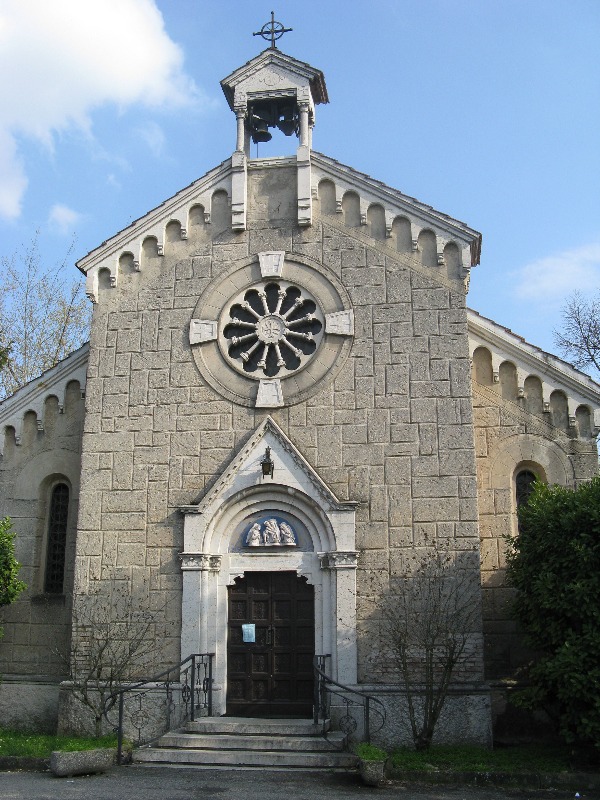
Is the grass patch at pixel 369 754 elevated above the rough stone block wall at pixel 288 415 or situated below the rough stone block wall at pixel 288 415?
below

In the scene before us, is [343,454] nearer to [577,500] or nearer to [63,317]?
[577,500]

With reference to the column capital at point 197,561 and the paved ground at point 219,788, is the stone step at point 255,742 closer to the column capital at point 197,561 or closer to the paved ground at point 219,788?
the paved ground at point 219,788

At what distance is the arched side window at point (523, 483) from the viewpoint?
17656 millimetres

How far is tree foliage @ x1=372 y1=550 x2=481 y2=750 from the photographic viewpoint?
612 inches

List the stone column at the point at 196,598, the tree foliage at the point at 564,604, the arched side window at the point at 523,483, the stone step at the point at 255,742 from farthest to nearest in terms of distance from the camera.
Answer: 1. the arched side window at the point at 523,483
2. the stone column at the point at 196,598
3. the stone step at the point at 255,742
4. the tree foliage at the point at 564,604

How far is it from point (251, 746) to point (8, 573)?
6.05 metres

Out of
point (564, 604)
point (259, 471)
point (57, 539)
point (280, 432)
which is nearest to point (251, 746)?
point (259, 471)

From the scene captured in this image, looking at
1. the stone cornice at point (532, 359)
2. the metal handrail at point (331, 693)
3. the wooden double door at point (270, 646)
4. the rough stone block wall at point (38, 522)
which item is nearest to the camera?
the metal handrail at point (331, 693)

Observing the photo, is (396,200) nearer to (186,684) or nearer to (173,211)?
(173,211)

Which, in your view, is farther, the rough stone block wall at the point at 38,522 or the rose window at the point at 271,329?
the rough stone block wall at the point at 38,522

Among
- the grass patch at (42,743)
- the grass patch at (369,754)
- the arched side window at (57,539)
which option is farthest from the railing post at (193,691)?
the arched side window at (57,539)

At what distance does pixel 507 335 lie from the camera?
17953 millimetres

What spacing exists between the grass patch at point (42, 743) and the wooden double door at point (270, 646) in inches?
98.4

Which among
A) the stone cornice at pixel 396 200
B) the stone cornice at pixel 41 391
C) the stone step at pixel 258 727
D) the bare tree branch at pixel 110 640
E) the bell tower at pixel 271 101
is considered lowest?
the stone step at pixel 258 727
